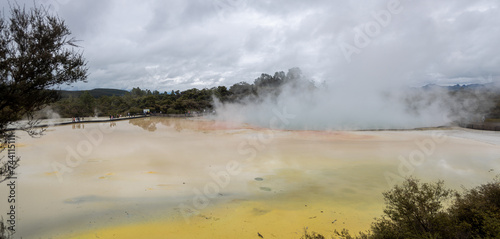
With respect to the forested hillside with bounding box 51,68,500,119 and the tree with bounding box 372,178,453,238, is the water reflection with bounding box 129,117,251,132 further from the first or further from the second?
the tree with bounding box 372,178,453,238

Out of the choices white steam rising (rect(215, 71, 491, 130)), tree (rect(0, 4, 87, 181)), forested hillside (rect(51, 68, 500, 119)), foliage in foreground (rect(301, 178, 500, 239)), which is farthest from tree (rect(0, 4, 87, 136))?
forested hillside (rect(51, 68, 500, 119))

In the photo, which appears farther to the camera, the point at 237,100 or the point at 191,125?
the point at 237,100

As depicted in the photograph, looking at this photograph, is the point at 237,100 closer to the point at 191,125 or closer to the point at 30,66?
the point at 191,125

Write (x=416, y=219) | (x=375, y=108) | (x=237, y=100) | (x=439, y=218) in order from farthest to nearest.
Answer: (x=237, y=100) < (x=375, y=108) < (x=416, y=219) < (x=439, y=218)

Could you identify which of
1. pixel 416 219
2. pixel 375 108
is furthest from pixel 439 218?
pixel 375 108

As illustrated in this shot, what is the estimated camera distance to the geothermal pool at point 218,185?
540 cm

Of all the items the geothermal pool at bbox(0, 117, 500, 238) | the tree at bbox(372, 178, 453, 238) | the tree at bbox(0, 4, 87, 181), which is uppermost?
the tree at bbox(0, 4, 87, 181)

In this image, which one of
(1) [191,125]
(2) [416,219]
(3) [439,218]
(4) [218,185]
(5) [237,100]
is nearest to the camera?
(3) [439,218]

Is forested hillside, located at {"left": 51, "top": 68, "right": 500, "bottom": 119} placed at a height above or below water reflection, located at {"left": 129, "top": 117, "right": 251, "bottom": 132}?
above

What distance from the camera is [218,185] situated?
7898 millimetres

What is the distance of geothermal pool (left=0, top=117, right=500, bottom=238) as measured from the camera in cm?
540

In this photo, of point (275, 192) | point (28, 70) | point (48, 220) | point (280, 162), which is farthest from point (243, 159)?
point (28, 70)

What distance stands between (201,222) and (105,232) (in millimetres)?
2039

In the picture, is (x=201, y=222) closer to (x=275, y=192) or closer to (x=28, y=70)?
(x=275, y=192)
